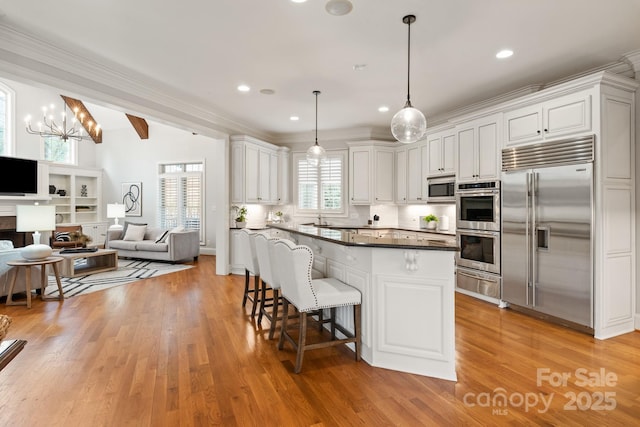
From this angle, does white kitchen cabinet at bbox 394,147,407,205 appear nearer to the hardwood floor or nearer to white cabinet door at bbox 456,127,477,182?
white cabinet door at bbox 456,127,477,182

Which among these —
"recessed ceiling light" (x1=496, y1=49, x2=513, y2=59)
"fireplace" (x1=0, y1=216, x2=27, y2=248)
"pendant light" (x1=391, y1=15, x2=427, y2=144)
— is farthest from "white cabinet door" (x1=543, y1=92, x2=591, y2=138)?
"fireplace" (x1=0, y1=216, x2=27, y2=248)

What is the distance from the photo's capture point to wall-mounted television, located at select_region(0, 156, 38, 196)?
746cm

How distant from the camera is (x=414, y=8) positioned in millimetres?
2744

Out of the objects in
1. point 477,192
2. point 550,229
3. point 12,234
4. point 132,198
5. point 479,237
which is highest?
point 132,198

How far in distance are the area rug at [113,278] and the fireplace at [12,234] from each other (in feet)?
7.13

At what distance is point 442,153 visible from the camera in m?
5.25

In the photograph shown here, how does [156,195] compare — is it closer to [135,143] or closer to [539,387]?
[135,143]

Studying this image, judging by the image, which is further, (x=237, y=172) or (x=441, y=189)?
(x=237, y=172)

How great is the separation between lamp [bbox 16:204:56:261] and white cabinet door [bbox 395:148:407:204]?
5.50m

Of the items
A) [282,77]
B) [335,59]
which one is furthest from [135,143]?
[335,59]

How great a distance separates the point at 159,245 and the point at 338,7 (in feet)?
21.4

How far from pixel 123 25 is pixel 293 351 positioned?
3.28 m

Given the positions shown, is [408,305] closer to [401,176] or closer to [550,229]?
[550,229]

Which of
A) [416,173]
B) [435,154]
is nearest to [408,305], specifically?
[435,154]
